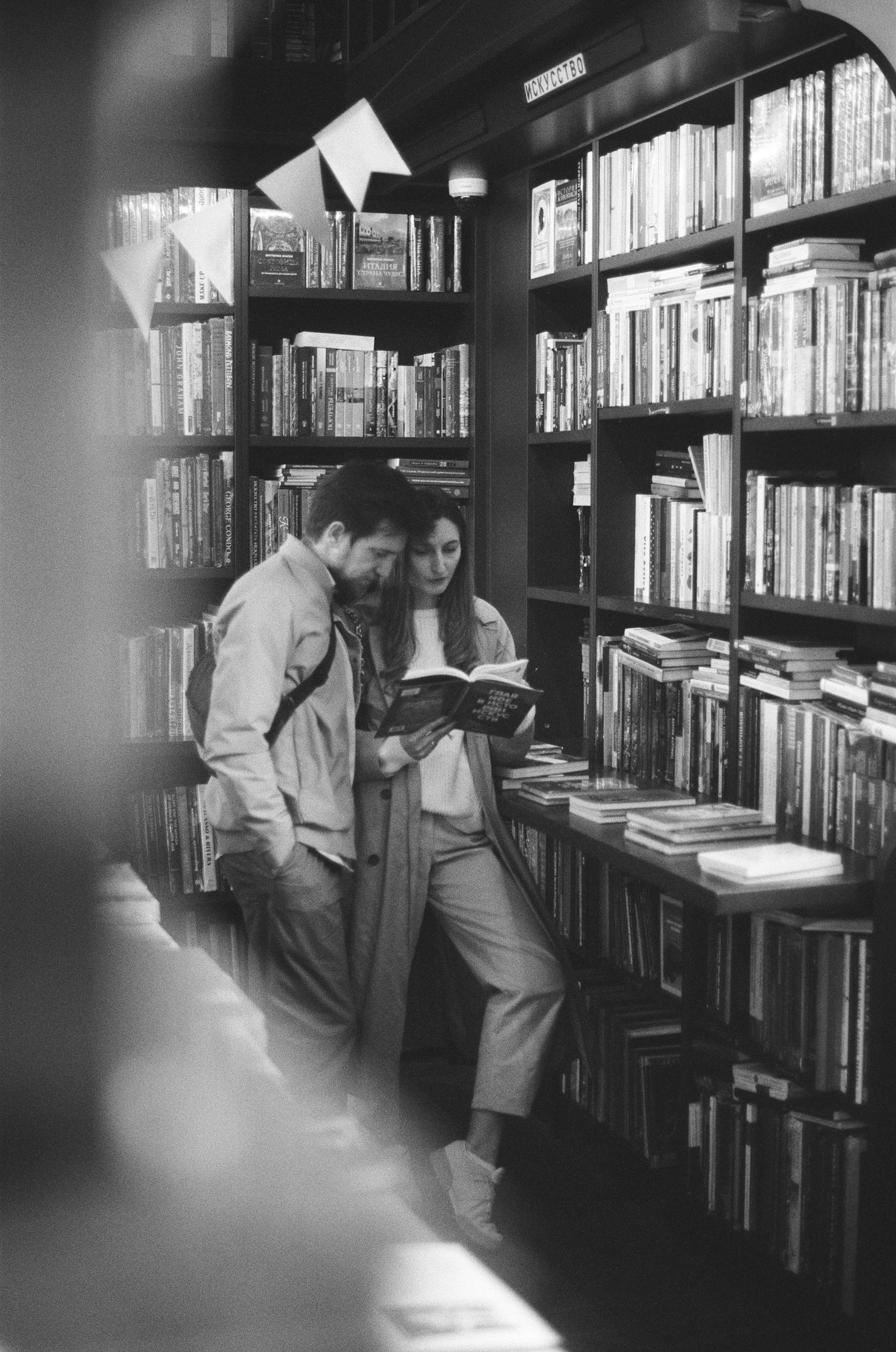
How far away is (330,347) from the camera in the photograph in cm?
386

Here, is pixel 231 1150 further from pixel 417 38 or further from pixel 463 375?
pixel 463 375

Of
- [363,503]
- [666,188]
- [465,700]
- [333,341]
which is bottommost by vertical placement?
[465,700]

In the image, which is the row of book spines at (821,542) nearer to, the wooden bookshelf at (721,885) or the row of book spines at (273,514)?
the wooden bookshelf at (721,885)

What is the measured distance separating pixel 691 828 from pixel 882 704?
39 centimetres

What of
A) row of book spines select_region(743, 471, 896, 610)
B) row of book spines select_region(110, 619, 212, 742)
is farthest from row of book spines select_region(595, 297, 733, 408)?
row of book spines select_region(110, 619, 212, 742)

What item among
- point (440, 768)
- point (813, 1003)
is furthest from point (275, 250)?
point (813, 1003)

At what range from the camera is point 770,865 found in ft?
7.59

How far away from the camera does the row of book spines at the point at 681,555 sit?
2906 millimetres

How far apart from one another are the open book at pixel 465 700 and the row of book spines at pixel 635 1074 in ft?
2.60

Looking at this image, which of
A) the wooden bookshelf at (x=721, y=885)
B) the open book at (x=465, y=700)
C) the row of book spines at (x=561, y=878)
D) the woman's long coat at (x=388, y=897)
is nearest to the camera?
the wooden bookshelf at (x=721, y=885)

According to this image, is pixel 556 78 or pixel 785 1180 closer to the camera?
pixel 785 1180

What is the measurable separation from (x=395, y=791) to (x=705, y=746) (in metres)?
0.63

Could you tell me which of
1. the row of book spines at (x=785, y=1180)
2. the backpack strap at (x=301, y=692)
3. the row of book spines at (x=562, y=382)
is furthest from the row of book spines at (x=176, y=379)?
the row of book spines at (x=785, y=1180)

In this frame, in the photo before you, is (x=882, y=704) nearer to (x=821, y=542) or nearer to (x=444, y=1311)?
(x=821, y=542)
